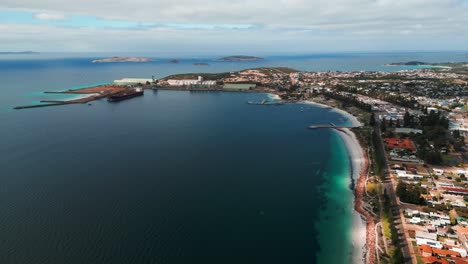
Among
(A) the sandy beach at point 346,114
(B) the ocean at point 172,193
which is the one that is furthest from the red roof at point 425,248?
(A) the sandy beach at point 346,114

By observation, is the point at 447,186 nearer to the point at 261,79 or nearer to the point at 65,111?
the point at 65,111

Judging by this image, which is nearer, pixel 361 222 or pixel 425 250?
pixel 425 250

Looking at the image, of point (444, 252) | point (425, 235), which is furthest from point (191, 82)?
point (444, 252)

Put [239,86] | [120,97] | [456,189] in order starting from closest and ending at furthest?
[456,189] < [120,97] < [239,86]

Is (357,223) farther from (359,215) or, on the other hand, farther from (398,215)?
(398,215)

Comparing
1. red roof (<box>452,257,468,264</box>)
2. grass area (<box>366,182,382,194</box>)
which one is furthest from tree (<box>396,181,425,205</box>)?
red roof (<box>452,257,468,264</box>)

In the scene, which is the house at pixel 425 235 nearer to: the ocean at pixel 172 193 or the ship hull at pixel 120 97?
the ocean at pixel 172 193

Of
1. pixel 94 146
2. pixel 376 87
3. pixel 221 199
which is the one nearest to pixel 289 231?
pixel 221 199
